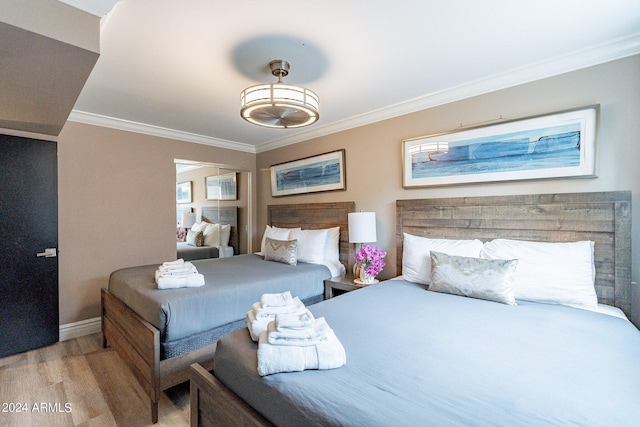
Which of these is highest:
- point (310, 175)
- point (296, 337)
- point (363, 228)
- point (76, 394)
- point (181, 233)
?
point (310, 175)

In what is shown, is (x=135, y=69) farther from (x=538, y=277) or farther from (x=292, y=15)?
(x=538, y=277)

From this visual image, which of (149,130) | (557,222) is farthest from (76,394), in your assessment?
(557,222)

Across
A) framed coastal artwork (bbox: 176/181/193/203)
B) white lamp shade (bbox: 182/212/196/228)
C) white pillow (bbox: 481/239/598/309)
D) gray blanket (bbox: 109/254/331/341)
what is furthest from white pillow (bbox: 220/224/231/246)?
white pillow (bbox: 481/239/598/309)

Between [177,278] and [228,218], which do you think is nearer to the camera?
[177,278]

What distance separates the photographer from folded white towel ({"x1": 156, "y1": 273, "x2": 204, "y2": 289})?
2186 millimetres

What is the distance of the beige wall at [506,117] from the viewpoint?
1.93 metres

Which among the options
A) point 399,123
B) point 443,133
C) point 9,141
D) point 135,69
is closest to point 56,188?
point 9,141

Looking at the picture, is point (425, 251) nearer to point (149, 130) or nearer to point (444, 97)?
point (444, 97)

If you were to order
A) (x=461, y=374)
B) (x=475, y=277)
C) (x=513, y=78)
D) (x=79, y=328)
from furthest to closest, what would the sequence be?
(x=79, y=328) → (x=513, y=78) → (x=475, y=277) → (x=461, y=374)

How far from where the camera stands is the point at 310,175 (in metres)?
3.96

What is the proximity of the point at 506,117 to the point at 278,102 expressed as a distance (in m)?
1.95

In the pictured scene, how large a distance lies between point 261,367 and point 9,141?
135 inches

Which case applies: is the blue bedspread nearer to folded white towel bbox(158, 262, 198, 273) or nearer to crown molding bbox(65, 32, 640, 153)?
folded white towel bbox(158, 262, 198, 273)

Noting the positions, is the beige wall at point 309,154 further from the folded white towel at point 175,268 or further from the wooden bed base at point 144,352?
the folded white towel at point 175,268
